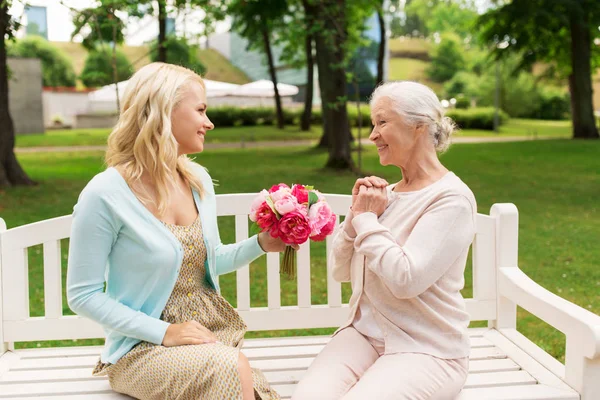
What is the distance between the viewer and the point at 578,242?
8883 millimetres

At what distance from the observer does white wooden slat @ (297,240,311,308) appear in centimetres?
363

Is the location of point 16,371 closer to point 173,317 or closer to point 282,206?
point 173,317

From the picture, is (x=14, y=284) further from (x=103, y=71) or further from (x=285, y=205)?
(x=103, y=71)

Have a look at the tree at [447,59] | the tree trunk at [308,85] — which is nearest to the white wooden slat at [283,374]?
the tree trunk at [308,85]

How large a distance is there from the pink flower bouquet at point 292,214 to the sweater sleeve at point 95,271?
0.56 m

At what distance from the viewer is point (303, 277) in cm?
367

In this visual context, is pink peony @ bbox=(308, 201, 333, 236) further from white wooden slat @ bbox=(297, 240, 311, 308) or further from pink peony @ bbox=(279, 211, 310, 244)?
white wooden slat @ bbox=(297, 240, 311, 308)

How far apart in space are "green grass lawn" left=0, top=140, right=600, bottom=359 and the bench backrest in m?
0.75

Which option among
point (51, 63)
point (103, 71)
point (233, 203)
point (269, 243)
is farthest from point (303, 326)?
point (51, 63)

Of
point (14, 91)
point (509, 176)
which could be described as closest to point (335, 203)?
point (509, 176)

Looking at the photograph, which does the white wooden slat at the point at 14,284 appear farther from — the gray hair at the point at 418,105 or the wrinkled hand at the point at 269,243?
the gray hair at the point at 418,105

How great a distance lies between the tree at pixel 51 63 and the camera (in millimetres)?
55125

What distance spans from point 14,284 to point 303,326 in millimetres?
1432

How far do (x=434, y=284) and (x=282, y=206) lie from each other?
0.66 meters
